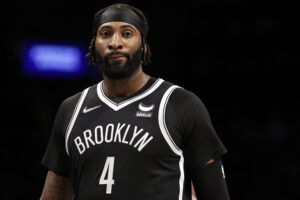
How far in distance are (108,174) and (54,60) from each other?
8.88 metres

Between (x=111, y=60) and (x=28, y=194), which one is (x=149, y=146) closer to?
(x=111, y=60)

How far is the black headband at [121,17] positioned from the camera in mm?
2521

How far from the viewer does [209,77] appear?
10.9 m

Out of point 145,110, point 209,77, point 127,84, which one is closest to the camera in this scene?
point 145,110

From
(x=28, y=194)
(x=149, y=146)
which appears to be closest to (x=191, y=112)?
(x=149, y=146)

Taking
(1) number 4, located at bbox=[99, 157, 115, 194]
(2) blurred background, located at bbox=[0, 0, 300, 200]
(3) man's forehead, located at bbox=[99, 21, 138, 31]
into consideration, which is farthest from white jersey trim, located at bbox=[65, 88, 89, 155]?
(2) blurred background, located at bbox=[0, 0, 300, 200]

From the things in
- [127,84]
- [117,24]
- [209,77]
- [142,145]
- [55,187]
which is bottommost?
[55,187]

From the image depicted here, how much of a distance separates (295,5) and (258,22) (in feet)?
2.71

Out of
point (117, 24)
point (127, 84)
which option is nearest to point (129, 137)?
point (127, 84)

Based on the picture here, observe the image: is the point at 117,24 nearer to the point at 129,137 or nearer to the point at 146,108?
the point at 146,108

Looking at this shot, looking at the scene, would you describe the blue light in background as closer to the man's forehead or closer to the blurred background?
the blurred background

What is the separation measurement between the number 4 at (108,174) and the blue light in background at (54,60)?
8449mm

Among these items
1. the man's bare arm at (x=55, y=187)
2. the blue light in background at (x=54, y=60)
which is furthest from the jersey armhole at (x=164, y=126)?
the blue light in background at (x=54, y=60)

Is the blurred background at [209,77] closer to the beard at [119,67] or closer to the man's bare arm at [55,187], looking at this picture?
the man's bare arm at [55,187]
